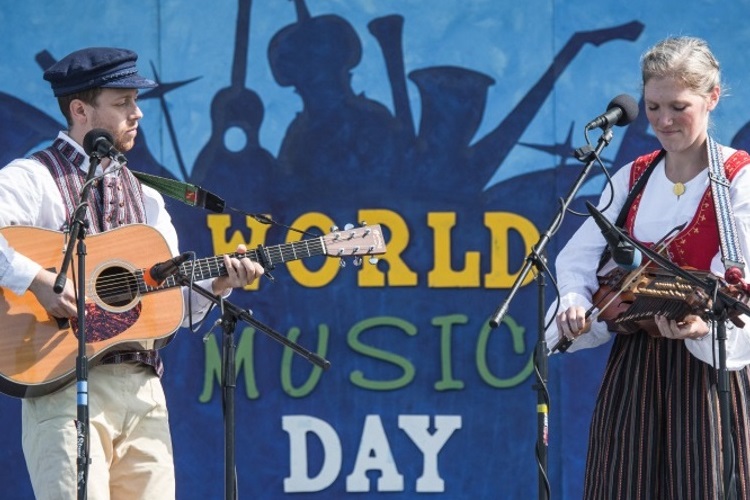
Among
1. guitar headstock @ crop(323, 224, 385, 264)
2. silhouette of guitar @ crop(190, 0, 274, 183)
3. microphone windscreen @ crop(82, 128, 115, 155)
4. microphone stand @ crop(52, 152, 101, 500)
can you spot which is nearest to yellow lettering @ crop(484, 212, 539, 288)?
silhouette of guitar @ crop(190, 0, 274, 183)

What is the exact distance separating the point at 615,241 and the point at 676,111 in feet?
1.61

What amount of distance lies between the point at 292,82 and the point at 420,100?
22.0 inches

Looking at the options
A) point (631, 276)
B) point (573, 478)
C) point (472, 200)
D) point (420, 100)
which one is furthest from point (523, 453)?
point (631, 276)

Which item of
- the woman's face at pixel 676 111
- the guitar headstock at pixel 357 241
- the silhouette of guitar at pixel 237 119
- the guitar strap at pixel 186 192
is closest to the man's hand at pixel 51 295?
the guitar strap at pixel 186 192

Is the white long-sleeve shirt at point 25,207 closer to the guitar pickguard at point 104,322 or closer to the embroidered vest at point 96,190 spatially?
the embroidered vest at point 96,190

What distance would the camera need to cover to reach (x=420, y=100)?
5.94m

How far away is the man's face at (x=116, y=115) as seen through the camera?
4430 millimetres

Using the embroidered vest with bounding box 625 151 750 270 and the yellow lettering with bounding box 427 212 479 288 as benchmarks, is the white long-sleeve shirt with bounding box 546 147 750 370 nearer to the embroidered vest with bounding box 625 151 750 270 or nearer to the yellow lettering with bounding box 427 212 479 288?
the embroidered vest with bounding box 625 151 750 270

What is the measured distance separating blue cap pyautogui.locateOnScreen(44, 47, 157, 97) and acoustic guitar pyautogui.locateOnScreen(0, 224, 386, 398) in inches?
18.6

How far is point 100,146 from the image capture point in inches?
163

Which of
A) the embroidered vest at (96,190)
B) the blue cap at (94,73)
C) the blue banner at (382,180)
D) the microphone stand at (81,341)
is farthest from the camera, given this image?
the blue banner at (382,180)

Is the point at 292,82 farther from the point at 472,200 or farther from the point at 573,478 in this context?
the point at 573,478

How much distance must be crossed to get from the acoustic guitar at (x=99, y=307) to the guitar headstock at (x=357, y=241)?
0.16 meters

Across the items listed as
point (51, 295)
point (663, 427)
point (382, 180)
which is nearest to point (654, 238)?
point (663, 427)
